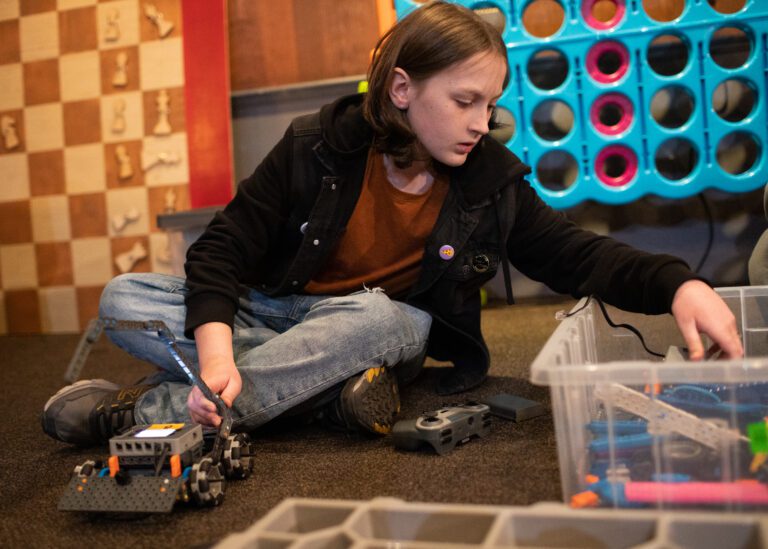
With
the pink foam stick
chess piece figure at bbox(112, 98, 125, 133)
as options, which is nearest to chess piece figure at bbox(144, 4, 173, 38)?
chess piece figure at bbox(112, 98, 125, 133)

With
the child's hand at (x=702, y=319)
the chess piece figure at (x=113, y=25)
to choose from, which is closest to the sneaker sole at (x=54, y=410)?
the child's hand at (x=702, y=319)

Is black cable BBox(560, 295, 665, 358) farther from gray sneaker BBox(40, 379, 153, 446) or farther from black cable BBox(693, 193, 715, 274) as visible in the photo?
black cable BBox(693, 193, 715, 274)

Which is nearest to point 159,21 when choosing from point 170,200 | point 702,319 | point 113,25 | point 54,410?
point 113,25

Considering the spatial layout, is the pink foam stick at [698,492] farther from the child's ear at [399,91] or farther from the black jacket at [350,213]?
the child's ear at [399,91]

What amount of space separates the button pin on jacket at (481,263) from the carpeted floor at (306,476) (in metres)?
0.18

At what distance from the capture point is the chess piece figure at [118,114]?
1.96 metres

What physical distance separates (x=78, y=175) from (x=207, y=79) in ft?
1.65

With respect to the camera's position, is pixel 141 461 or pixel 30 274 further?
pixel 30 274

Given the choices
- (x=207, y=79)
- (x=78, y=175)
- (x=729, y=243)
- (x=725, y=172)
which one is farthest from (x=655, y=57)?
(x=78, y=175)

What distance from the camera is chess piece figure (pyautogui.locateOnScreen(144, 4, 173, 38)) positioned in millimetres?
1908

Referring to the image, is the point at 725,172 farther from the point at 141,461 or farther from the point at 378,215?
the point at 141,461

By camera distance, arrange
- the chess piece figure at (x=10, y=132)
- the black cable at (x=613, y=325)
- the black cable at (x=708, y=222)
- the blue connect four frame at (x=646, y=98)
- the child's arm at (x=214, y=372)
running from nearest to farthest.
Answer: the child's arm at (x=214, y=372)
the black cable at (x=613, y=325)
the blue connect four frame at (x=646, y=98)
the black cable at (x=708, y=222)
the chess piece figure at (x=10, y=132)

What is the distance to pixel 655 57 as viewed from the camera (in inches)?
64.4

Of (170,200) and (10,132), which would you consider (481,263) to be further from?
(10,132)
